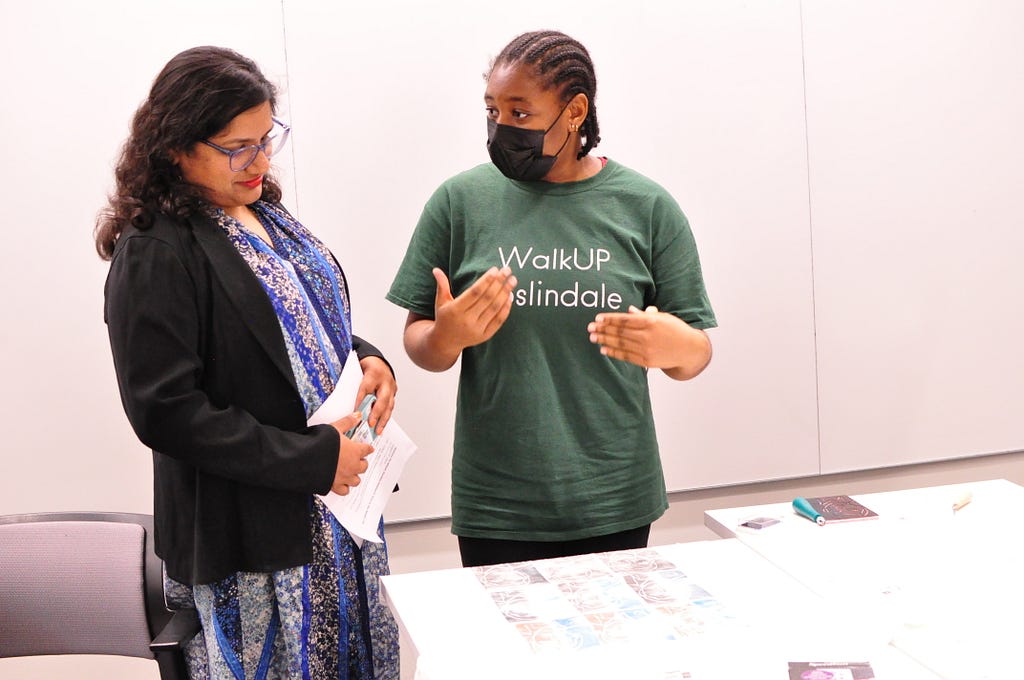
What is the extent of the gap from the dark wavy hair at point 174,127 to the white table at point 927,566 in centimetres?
112

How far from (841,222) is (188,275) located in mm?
2248

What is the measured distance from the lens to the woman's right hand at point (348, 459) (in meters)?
1.62

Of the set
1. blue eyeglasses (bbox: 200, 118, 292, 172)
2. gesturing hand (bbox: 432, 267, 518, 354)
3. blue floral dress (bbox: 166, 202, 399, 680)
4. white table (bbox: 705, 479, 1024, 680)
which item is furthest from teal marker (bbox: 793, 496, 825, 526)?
blue eyeglasses (bbox: 200, 118, 292, 172)

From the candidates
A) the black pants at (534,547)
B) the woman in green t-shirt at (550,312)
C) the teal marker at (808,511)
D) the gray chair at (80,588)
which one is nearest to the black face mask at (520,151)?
the woman in green t-shirt at (550,312)

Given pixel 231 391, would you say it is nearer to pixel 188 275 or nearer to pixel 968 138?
pixel 188 275

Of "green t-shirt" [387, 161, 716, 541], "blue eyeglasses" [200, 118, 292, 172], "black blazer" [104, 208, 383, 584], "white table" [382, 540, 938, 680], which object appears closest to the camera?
"white table" [382, 540, 938, 680]

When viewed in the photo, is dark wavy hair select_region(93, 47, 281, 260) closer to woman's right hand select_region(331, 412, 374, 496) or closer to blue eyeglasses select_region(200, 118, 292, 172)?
blue eyeglasses select_region(200, 118, 292, 172)

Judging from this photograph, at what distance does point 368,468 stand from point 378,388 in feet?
0.47

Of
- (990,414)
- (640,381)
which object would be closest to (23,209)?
(640,381)

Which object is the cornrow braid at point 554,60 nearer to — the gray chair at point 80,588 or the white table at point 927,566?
the white table at point 927,566

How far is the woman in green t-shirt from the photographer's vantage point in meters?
1.85

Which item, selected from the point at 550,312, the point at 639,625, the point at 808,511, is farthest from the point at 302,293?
the point at 808,511

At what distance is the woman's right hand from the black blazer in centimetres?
2

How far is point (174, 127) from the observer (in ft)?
5.06
